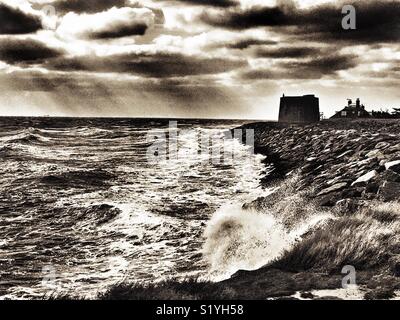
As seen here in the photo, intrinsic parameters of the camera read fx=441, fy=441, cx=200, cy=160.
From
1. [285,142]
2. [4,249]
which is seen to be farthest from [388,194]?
[285,142]

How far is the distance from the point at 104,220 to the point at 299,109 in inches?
1622

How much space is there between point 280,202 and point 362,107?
38836 mm

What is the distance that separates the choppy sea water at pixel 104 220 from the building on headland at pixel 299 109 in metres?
28.9

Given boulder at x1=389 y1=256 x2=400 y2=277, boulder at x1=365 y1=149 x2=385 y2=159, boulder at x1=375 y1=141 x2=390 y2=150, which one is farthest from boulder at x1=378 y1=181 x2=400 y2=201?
boulder at x1=375 y1=141 x2=390 y2=150

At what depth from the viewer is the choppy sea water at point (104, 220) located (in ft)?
27.0

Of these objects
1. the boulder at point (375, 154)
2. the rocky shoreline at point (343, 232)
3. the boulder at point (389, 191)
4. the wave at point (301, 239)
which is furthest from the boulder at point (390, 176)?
the boulder at point (375, 154)

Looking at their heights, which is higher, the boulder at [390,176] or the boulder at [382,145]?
the boulder at [382,145]

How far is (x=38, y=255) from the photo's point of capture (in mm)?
9352

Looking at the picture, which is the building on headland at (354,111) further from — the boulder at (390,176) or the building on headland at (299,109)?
the boulder at (390,176)

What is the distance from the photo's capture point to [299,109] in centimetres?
4997

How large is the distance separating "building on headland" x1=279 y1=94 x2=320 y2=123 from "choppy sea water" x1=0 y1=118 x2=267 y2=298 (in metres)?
28.9

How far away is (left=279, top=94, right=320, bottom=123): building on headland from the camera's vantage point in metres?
48.7

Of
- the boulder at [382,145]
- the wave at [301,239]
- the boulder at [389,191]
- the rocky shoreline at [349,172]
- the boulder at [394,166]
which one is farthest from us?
the boulder at [382,145]

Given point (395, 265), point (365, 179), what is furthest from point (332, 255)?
point (365, 179)
